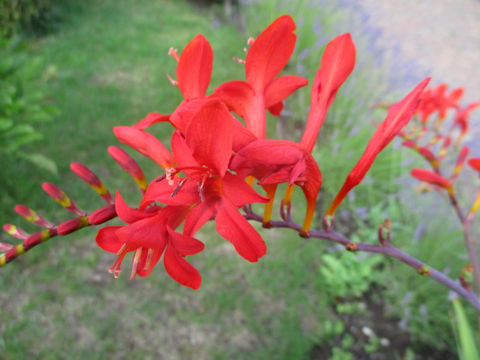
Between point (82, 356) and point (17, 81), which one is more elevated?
point (17, 81)

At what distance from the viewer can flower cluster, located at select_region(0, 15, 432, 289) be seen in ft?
2.23

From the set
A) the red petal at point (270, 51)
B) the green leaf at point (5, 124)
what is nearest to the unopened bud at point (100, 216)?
the red petal at point (270, 51)

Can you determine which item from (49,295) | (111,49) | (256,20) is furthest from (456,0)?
(49,295)

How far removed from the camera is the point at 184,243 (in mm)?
697

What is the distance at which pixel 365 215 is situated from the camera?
3.20 metres

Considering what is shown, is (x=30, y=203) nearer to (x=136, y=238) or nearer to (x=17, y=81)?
(x=17, y=81)

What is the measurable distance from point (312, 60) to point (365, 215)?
184 centimetres

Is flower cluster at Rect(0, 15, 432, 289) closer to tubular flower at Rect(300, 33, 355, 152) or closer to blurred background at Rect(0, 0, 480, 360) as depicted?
tubular flower at Rect(300, 33, 355, 152)

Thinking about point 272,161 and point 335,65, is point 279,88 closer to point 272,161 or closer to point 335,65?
point 335,65

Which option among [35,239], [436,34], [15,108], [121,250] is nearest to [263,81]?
[121,250]

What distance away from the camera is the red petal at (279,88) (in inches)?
36.5

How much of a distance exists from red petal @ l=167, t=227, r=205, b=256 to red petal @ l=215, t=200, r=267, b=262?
0.16 ft

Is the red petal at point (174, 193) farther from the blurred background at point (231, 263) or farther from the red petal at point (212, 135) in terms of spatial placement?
the blurred background at point (231, 263)

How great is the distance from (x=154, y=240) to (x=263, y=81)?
0.44 metres
